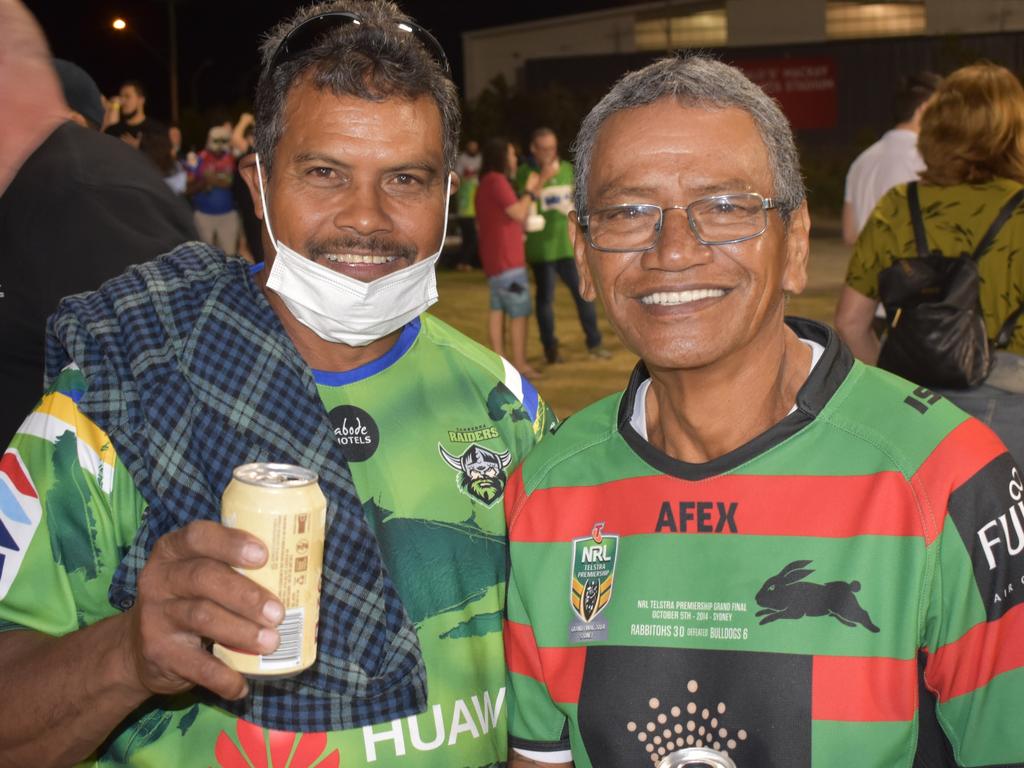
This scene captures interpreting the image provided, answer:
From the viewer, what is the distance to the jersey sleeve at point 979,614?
187cm

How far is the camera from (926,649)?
1956 mm

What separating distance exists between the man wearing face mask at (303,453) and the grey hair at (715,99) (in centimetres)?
44

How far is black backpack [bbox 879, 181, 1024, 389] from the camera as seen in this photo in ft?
13.1

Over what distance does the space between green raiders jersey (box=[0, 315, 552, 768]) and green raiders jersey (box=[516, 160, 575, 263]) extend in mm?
8501

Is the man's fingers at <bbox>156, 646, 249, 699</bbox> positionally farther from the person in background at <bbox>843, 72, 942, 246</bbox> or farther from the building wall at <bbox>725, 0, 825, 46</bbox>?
the building wall at <bbox>725, 0, 825, 46</bbox>

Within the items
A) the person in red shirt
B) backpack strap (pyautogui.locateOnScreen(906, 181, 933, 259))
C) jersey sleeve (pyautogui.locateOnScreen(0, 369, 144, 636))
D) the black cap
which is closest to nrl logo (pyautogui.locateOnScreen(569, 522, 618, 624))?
jersey sleeve (pyautogui.locateOnScreen(0, 369, 144, 636))

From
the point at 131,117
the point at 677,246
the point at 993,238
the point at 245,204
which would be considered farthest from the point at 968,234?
the point at 131,117

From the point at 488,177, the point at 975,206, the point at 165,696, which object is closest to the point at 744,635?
the point at 165,696

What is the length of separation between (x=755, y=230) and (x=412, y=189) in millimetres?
726

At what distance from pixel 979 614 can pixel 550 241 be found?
9425 mm

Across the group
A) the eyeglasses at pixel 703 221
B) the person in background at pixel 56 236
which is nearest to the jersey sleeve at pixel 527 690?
the eyeglasses at pixel 703 221

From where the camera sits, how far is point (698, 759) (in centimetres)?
194

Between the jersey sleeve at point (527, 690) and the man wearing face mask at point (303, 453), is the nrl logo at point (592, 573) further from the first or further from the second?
the man wearing face mask at point (303, 453)

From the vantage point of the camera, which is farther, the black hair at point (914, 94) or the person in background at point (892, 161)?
the black hair at point (914, 94)
